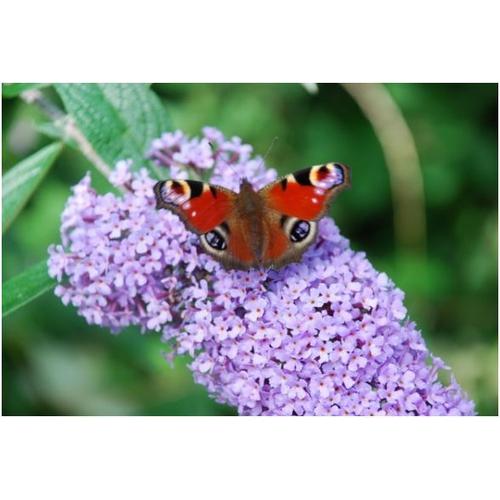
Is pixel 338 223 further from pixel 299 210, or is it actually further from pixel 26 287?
pixel 26 287

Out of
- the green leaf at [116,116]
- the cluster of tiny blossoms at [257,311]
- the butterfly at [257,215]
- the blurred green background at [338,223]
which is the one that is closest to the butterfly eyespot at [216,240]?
the butterfly at [257,215]

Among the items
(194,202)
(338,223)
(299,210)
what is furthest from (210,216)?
(338,223)

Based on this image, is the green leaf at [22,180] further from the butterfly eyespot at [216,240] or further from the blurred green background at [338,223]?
the butterfly eyespot at [216,240]

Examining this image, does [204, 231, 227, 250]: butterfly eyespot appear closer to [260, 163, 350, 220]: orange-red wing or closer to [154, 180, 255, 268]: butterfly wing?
[154, 180, 255, 268]: butterfly wing

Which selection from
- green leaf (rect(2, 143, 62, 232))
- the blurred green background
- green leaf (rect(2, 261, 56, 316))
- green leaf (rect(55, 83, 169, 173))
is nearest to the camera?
green leaf (rect(2, 261, 56, 316))

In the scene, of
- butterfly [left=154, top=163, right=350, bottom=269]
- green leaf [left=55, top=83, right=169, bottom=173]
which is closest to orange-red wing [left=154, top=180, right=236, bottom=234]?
butterfly [left=154, top=163, right=350, bottom=269]

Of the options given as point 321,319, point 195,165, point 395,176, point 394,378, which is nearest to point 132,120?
point 195,165

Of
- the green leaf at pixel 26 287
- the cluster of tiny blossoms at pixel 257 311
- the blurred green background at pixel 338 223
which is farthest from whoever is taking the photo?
the blurred green background at pixel 338 223
